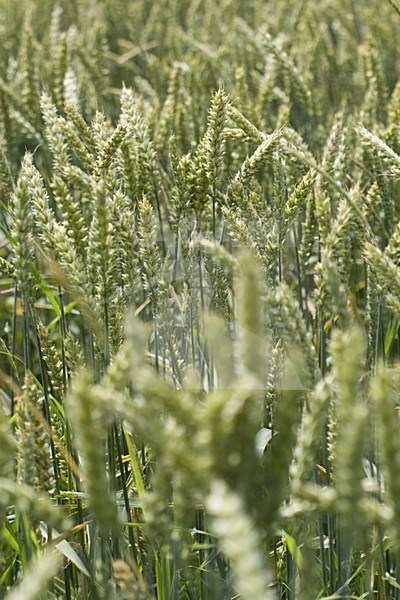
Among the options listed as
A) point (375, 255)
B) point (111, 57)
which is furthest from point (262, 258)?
point (111, 57)

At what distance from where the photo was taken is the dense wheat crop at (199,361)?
2.88 feet

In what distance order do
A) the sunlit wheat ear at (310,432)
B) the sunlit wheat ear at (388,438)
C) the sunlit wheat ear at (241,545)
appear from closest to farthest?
the sunlit wheat ear at (241,545), the sunlit wheat ear at (388,438), the sunlit wheat ear at (310,432)

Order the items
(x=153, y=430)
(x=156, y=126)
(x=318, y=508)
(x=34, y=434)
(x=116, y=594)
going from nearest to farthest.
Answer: (x=153, y=430) → (x=318, y=508) → (x=34, y=434) → (x=116, y=594) → (x=156, y=126)

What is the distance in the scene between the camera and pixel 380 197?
6.86 ft

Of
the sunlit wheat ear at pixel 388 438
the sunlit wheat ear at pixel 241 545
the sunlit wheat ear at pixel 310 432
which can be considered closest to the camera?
the sunlit wheat ear at pixel 241 545

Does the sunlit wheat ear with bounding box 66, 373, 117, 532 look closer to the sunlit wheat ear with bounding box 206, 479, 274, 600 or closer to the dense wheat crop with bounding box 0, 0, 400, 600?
the dense wheat crop with bounding box 0, 0, 400, 600

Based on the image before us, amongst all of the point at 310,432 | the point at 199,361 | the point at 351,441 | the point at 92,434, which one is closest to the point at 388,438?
the point at 351,441

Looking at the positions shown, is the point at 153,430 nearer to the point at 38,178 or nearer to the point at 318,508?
the point at 318,508

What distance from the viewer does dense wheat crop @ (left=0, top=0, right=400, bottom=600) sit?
34.6 inches

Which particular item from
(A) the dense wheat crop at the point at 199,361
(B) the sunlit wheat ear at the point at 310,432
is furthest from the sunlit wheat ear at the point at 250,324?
(B) the sunlit wheat ear at the point at 310,432

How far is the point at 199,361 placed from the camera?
182 cm

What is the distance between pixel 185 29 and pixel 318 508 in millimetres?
4796

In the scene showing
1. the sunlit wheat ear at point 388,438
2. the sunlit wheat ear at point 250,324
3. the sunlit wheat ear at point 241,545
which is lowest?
the sunlit wheat ear at point 241,545

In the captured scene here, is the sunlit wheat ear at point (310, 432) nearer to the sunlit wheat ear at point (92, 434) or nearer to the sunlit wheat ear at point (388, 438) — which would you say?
the sunlit wheat ear at point (388, 438)
